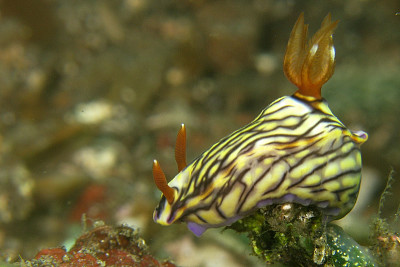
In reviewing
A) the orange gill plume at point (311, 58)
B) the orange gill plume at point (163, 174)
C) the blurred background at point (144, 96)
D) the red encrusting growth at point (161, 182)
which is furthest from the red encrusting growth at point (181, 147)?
the blurred background at point (144, 96)

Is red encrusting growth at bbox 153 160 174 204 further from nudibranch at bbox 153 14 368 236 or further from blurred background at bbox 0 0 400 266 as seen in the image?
blurred background at bbox 0 0 400 266

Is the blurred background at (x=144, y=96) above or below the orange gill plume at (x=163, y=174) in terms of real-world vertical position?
above

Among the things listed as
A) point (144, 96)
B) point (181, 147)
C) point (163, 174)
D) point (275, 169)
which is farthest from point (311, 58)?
point (144, 96)

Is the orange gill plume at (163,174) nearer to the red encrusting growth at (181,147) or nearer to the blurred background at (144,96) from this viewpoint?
the red encrusting growth at (181,147)

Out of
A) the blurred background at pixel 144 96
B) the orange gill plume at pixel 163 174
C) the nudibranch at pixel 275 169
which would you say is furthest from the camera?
the blurred background at pixel 144 96

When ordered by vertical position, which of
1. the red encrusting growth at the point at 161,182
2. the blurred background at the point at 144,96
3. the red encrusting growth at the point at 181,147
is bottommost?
the red encrusting growth at the point at 161,182

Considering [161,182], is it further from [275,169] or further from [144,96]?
[144,96]

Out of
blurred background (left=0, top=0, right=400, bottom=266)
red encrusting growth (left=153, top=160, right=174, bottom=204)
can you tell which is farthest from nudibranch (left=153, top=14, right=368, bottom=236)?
blurred background (left=0, top=0, right=400, bottom=266)

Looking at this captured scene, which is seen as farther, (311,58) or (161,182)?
(311,58)

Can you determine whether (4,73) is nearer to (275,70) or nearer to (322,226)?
(275,70)
